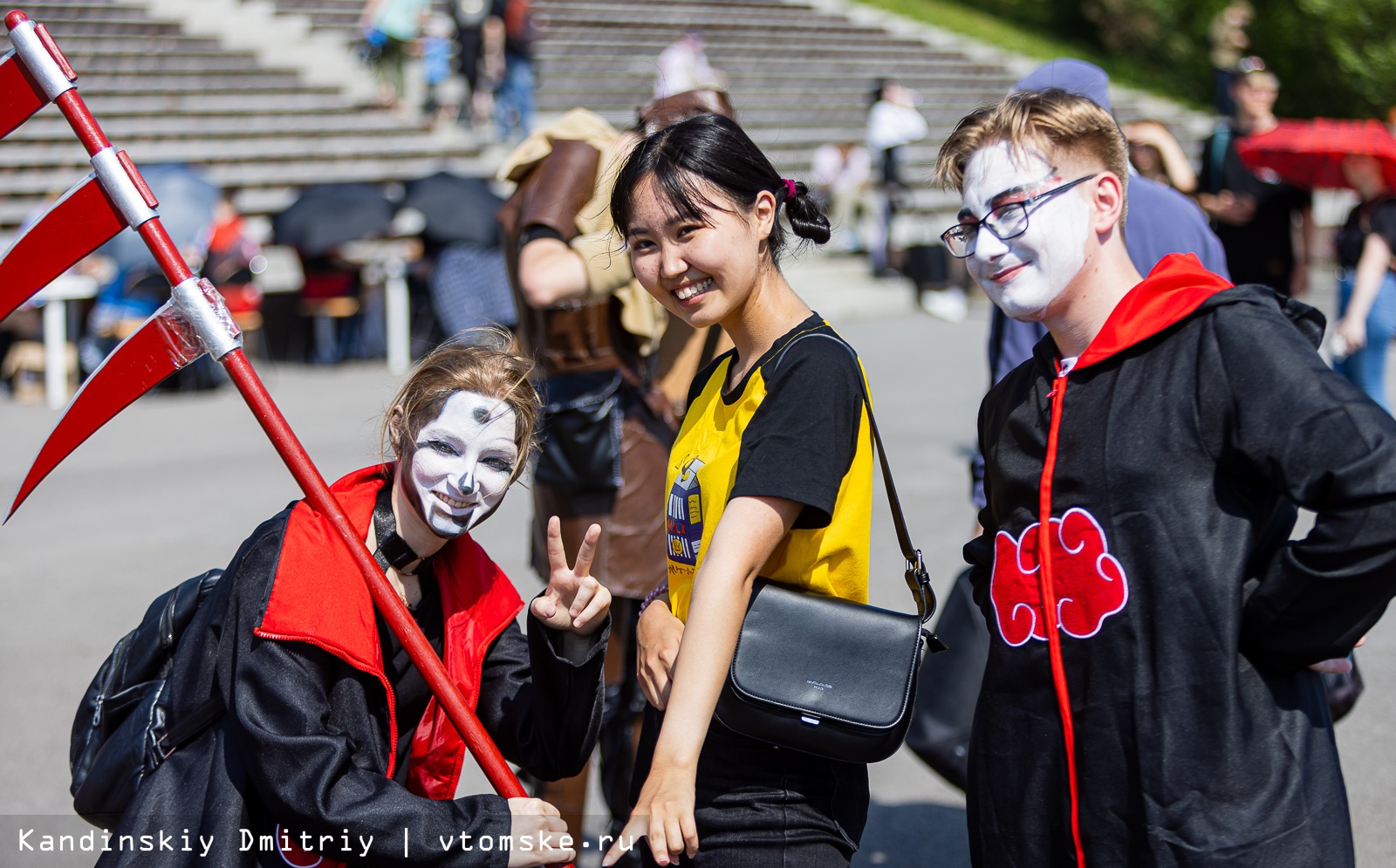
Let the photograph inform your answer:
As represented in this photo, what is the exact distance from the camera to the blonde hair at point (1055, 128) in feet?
6.32

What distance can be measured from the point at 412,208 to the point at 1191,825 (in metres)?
10.6

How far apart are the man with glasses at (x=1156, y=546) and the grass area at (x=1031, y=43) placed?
1071 inches

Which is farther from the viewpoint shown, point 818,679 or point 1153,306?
point 818,679

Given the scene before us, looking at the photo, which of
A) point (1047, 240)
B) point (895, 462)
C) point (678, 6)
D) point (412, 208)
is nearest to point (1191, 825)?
point (1047, 240)

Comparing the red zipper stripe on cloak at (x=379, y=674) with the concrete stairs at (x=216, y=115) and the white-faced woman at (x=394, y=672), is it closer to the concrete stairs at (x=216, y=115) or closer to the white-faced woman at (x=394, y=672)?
the white-faced woman at (x=394, y=672)

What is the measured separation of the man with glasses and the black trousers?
0.76ft

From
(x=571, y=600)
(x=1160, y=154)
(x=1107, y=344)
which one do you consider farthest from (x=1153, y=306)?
(x=1160, y=154)

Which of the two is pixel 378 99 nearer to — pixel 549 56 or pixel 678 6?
pixel 549 56

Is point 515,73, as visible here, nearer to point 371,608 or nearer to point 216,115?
point 216,115

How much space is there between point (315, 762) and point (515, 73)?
1551 centimetres

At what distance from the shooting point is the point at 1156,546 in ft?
5.73

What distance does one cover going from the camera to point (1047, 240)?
1912 mm

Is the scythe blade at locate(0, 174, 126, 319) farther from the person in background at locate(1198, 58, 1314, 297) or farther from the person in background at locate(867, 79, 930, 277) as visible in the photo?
the person in background at locate(867, 79, 930, 277)

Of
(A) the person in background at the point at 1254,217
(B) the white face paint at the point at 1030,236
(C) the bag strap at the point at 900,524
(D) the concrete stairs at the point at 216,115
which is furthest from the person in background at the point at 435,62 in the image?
(B) the white face paint at the point at 1030,236
